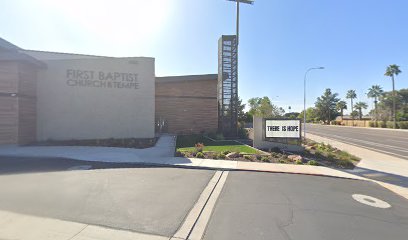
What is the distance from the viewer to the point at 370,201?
6.83 metres

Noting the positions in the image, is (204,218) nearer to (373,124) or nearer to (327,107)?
(373,124)

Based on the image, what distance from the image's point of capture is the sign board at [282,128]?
15.6 m

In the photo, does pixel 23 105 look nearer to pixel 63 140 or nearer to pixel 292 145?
pixel 63 140

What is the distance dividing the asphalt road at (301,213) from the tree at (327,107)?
307ft

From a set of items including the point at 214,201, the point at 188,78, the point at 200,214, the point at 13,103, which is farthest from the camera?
the point at 188,78

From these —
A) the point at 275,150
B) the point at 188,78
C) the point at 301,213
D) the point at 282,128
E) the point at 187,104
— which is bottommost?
the point at 301,213

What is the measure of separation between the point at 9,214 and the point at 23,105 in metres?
13.4

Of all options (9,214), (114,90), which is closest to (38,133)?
(114,90)

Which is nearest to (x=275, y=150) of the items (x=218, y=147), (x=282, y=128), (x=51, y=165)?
(x=282, y=128)

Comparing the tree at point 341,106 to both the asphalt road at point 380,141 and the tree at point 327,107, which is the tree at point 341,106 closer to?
the tree at point 327,107

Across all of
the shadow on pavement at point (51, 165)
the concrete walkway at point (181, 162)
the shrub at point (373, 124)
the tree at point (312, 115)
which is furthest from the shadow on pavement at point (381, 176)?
the tree at point (312, 115)

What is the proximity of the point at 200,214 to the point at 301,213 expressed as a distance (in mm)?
2255

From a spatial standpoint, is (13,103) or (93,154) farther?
(13,103)

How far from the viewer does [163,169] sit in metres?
9.70
